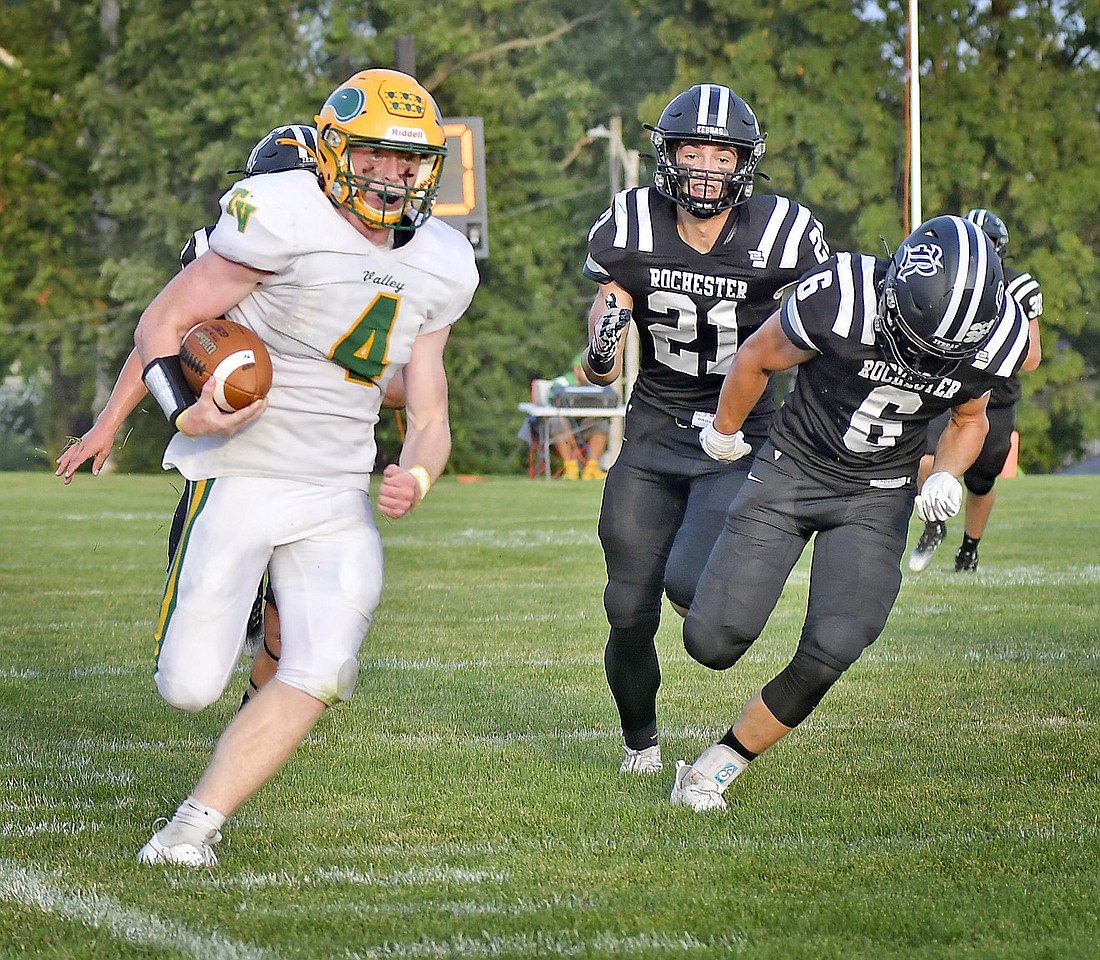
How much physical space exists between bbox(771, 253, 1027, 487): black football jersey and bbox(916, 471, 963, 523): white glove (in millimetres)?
104

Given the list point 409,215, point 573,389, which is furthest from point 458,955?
point 573,389

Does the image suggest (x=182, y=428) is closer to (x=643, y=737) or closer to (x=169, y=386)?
(x=169, y=386)

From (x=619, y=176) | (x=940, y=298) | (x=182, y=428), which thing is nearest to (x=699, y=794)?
(x=940, y=298)

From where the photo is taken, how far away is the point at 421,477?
3.69 m

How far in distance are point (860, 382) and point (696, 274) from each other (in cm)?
73

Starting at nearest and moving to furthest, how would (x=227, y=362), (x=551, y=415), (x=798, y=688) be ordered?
(x=227, y=362) < (x=798, y=688) < (x=551, y=415)

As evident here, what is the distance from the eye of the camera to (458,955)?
294 centimetres

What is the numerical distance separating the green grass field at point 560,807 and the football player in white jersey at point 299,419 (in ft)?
1.16

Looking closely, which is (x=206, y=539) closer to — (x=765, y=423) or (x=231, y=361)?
(x=231, y=361)

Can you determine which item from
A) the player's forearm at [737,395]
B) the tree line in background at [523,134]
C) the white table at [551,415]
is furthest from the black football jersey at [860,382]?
the tree line in background at [523,134]

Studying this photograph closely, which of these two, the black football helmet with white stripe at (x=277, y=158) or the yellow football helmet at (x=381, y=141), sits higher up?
the yellow football helmet at (x=381, y=141)

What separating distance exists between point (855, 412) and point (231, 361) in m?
1.58

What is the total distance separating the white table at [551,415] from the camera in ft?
70.8

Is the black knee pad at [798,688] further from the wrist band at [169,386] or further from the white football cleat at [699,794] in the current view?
the wrist band at [169,386]
